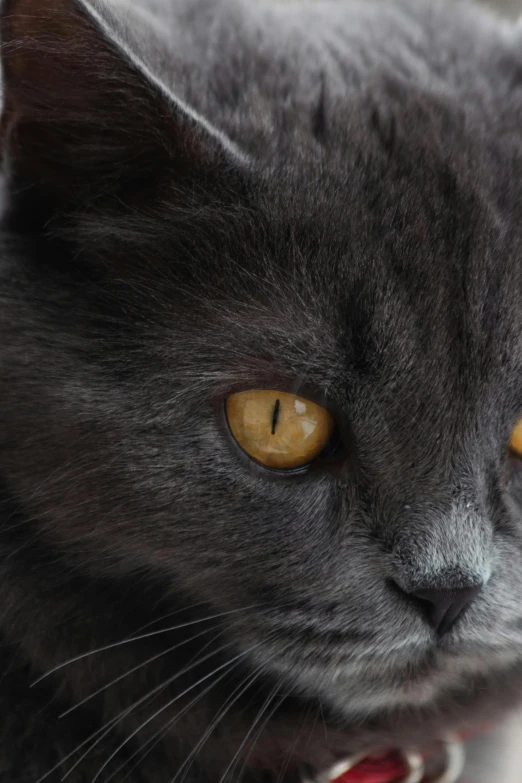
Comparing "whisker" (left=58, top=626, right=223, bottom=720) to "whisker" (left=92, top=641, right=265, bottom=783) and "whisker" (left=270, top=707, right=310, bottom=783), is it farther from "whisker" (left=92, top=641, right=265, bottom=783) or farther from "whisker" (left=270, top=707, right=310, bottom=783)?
"whisker" (left=270, top=707, right=310, bottom=783)

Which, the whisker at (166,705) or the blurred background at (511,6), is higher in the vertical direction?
the blurred background at (511,6)

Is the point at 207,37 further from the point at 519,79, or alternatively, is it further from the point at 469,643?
the point at 469,643

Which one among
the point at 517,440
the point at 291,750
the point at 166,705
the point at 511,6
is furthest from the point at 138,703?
the point at 511,6

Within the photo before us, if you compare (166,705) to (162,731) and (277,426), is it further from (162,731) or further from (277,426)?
(277,426)

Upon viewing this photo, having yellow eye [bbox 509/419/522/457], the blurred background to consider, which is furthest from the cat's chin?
the blurred background

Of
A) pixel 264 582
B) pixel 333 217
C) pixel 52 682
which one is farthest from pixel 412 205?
pixel 52 682

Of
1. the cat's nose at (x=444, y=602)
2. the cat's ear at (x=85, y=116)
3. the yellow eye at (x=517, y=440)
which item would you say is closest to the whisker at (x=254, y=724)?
the cat's nose at (x=444, y=602)

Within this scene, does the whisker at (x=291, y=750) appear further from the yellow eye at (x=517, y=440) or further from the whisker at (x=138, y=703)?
the yellow eye at (x=517, y=440)
